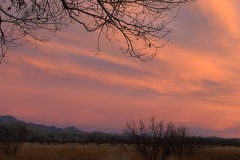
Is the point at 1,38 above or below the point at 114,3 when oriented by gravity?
below

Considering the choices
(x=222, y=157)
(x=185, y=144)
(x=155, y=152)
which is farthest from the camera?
(x=222, y=157)

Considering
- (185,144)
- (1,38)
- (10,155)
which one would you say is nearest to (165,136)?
(185,144)

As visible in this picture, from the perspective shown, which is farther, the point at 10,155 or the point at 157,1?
the point at 10,155

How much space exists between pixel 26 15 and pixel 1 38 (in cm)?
58

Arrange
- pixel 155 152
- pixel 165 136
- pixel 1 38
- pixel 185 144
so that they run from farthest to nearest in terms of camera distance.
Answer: pixel 185 144 → pixel 165 136 → pixel 155 152 → pixel 1 38

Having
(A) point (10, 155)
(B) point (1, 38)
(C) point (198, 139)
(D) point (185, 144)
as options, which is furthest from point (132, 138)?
(B) point (1, 38)

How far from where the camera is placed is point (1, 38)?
6.43m

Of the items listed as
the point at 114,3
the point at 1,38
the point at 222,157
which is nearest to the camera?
the point at 114,3

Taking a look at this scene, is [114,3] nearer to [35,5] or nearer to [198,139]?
[35,5]

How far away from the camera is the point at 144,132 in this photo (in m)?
23.8

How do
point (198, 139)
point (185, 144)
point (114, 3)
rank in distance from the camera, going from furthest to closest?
point (198, 139), point (185, 144), point (114, 3)

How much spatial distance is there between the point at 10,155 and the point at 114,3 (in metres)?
30.0

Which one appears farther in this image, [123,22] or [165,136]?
[165,136]

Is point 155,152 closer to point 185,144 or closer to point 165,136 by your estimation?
point 165,136
